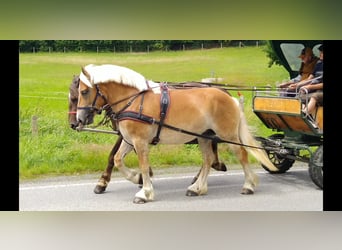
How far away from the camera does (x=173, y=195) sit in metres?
5.00

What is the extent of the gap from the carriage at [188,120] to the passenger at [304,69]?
0.47 feet

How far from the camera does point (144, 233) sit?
4.65 m

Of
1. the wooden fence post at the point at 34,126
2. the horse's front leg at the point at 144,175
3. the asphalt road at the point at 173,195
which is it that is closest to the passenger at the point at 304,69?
the asphalt road at the point at 173,195

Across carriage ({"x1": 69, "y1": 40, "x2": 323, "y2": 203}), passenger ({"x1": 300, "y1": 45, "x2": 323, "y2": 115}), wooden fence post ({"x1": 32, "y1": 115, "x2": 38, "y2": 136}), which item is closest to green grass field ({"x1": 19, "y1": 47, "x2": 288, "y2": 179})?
wooden fence post ({"x1": 32, "y1": 115, "x2": 38, "y2": 136})

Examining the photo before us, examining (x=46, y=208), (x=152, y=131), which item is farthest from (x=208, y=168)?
(x=46, y=208)

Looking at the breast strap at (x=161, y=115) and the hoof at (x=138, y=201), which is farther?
the hoof at (x=138, y=201)

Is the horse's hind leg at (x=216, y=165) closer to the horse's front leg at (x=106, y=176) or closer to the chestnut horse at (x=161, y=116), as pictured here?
the chestnut horse at (x=161, y=116)

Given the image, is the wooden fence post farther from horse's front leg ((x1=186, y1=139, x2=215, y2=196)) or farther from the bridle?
horse's front leg ((x1=186, y1=139, x2=215, y2=196))

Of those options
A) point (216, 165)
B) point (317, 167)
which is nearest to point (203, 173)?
point (216, 165)

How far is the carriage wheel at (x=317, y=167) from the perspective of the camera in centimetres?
496

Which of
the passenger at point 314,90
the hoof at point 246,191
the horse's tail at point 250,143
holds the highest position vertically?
the passenger at point 314,90

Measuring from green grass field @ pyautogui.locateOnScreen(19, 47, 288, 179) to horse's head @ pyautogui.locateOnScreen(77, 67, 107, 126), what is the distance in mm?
267

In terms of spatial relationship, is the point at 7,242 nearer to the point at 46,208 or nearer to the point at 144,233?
the point at 46,208
